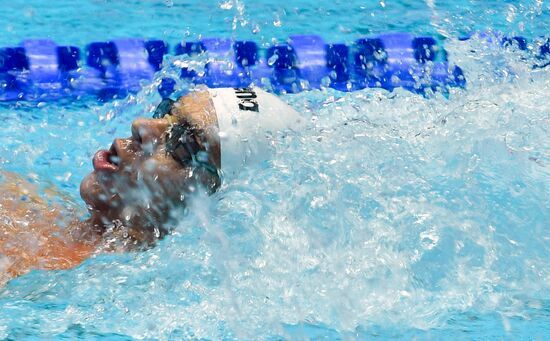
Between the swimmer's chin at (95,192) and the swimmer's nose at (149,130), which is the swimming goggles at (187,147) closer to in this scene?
the swimmer's nose at (149,130)

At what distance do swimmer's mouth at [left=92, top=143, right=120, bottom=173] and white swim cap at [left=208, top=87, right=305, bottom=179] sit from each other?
25 centimetres

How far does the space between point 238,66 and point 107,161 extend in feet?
4.83

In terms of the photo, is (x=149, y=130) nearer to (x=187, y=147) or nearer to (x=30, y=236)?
(x=187, y=147)

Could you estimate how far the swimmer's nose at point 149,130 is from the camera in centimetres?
179

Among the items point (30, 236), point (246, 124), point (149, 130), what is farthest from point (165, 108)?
point (30, 236)

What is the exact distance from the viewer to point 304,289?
5.33 feet

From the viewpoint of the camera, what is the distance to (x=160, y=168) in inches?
69.9

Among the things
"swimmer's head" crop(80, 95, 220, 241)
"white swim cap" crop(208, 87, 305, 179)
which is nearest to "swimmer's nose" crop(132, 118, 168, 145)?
"swimmer's head" crop(80, 95, 220, 241)

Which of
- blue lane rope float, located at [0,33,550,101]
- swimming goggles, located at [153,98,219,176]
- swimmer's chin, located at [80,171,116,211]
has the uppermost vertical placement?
swimming goggles, located at [153,98,219,176]

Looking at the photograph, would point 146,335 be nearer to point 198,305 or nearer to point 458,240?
point 198,305

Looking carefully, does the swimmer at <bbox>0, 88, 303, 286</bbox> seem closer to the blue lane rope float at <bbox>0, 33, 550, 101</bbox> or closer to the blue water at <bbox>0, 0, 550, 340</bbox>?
the blue water at <bbox>0, 0, 550, 340</bbox>

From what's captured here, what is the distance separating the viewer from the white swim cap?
68.6 inches

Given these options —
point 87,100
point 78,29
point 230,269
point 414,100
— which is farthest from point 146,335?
point 78,29

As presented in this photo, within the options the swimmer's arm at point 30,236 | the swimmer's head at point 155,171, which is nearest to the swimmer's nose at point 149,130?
the swimmer's head at point 155,171
